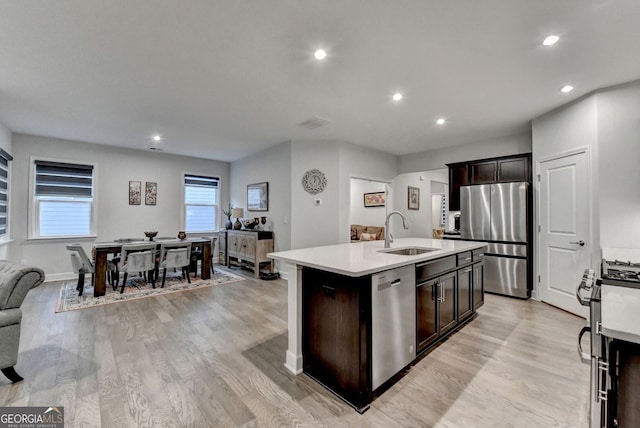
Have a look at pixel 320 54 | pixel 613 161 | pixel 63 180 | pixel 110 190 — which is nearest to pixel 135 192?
pixel 110 190

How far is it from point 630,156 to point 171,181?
765 cm

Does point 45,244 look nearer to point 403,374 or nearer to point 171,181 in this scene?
point 171,181

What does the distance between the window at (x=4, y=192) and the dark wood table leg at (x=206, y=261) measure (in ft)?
9.76

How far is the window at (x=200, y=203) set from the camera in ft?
22.3

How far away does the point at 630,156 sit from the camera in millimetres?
2957

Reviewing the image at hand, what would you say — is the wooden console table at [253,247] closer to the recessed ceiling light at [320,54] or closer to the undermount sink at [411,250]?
the undermount sink at [411,250]

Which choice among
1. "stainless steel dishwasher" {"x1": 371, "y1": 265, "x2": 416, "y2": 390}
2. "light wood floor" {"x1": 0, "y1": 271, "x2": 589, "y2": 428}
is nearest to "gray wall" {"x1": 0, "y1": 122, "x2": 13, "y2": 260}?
"light wood floor" {"x1": 0, "y1": 271, "x2": 589, "y2": 428}

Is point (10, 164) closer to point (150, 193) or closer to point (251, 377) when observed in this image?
point (150, 193)

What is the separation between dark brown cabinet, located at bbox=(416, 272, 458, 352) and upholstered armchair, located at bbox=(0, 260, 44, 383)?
9.87 ft

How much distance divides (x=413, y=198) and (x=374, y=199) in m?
1.79

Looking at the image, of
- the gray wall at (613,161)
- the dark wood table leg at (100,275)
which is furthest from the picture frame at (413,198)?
the dark wood table leg at (100,275)

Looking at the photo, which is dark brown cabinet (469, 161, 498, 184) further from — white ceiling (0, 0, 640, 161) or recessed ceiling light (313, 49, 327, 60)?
recessed ceiling light (313, 49, 327, 60)

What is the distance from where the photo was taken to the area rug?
A: 12.6 ft

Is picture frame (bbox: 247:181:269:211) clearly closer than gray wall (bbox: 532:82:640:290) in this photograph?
No
